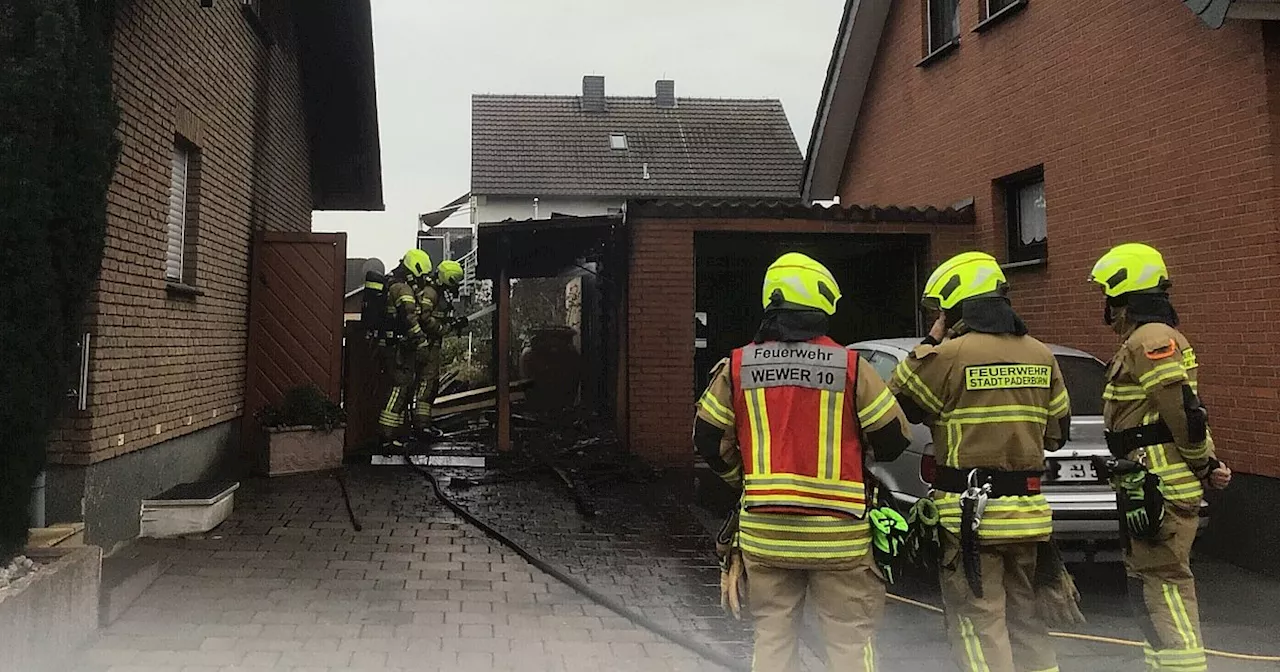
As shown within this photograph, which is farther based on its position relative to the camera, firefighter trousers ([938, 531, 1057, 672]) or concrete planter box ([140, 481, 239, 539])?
concrete planter box ([140, 481, 239, 539])

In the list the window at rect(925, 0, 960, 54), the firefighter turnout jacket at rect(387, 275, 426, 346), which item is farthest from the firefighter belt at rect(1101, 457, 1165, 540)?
the window at rect(925, 0, 960, 54)

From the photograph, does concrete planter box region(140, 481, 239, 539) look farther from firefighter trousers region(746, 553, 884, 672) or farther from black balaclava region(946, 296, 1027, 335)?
black balaclava region(946, 296, 1027, 335)

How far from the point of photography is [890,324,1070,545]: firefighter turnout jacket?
10.7 ft

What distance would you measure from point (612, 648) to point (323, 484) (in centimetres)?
466

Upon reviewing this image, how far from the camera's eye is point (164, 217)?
6.38 meters

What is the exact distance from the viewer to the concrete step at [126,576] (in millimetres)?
4363

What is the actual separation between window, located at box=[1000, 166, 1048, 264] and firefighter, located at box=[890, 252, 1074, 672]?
18.9ft

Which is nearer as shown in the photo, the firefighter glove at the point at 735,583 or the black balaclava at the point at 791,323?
the black balaclava at the point at 791,323

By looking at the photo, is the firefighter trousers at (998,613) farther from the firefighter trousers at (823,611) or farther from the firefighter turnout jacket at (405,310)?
the firefighter turnout jacket at (405,310)

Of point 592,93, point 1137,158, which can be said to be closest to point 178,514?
point 1137,158

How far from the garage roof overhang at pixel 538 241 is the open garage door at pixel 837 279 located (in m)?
1.14

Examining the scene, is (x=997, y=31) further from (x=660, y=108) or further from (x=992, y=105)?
(x=660, y=108)

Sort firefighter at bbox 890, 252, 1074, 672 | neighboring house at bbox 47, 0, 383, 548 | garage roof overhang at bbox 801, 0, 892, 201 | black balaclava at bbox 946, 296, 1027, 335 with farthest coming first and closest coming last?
garage roof overhang at bbox 801, 0, 892, 201 < neighboring house at bbox 47, 0, 383, 548 < black balaclava at bbox 946, 296, 1027, 335 < firefighter at bbox 890, 252, 1074, 672

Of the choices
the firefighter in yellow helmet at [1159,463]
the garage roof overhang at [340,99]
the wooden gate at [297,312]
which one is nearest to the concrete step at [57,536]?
the wooden gate at [297,312]
